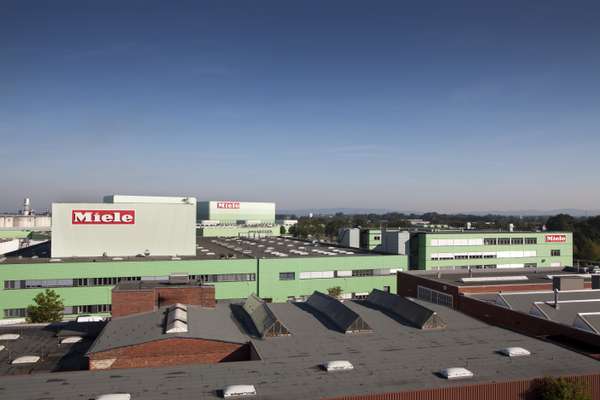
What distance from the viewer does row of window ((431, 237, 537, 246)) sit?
7644cm

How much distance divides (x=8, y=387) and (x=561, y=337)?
2979 cm

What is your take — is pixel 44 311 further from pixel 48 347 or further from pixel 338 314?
pixel 338 314

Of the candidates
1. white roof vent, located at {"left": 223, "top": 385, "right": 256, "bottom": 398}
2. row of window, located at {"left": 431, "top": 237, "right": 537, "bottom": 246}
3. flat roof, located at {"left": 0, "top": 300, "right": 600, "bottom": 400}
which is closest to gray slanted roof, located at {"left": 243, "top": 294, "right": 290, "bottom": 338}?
flat roof, located at {"left": 0, "top": 300, "right": 600, "bottom": 400}

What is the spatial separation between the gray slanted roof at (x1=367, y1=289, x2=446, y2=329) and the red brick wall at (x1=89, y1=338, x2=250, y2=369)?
36.9 feet

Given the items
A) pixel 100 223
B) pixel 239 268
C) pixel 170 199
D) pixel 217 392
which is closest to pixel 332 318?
pixel 217 392

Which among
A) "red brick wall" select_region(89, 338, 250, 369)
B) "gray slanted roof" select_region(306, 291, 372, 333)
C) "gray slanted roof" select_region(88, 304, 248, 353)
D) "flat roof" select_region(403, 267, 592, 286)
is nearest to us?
"red brick wall" select_region(89, 338, 250, 369)

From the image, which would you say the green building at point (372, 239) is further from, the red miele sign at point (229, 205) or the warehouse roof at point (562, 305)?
the red miele sign at point (229, 205)

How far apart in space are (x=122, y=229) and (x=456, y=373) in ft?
162

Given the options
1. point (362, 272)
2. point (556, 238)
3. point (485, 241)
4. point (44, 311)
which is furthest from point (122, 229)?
point (556, 238)

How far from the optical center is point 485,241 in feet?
257

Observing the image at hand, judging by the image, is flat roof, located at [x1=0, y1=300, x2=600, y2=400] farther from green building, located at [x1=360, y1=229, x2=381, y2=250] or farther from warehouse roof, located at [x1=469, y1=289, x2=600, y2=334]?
green building, located at [x1=360, y1=229, x2=381, y2=250]

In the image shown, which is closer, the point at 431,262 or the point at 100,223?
the point at 100,223

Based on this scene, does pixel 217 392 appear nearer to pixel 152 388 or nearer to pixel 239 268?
pixel 152 388

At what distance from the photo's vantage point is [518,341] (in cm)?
2661
